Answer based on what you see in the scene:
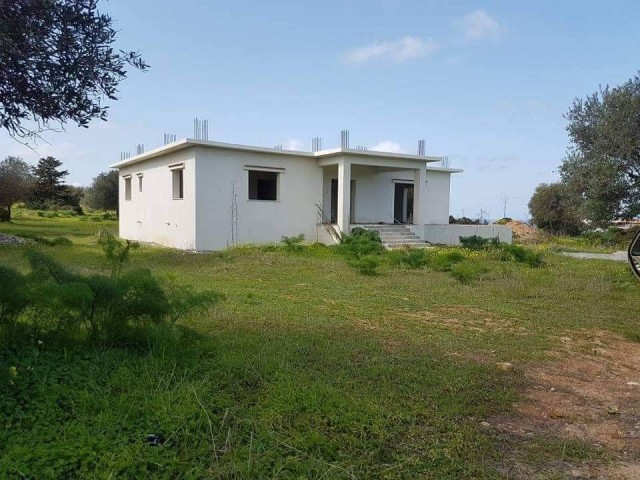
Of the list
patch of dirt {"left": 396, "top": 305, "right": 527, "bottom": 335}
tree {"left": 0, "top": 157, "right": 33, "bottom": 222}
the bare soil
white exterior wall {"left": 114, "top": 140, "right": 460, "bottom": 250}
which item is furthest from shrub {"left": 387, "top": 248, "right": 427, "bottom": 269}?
tree {"left": 0, "top": 157, "right": 33, "bottom": 222}

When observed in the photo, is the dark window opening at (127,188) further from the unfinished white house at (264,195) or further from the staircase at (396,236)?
the staircase at (396,236)

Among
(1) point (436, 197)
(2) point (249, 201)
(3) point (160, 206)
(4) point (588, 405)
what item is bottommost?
(4) point (588, 405)

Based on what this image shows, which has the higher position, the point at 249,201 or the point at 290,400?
the point at 249,201

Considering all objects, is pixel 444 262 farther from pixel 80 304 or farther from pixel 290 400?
pixel 80 304

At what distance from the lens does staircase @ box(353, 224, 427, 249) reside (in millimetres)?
17391

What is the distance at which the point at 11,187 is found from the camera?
28.2 metres

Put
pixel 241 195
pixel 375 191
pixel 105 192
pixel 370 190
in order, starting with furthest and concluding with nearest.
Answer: pixel 105 192
pixel 375 191
pixel 370 190
pixel 241 195

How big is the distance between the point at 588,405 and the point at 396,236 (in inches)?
566

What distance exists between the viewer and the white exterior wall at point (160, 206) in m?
16.2

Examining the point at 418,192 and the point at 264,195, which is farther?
the point at 264,195

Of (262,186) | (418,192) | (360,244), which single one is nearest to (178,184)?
(262,186)

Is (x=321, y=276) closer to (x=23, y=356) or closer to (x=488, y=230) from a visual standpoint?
(x=23, y=356)

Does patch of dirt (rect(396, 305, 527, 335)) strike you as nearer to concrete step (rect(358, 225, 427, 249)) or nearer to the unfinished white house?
concrete step (rect(358, 225, 427, 249))

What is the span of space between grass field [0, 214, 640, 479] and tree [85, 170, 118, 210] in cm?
3738
